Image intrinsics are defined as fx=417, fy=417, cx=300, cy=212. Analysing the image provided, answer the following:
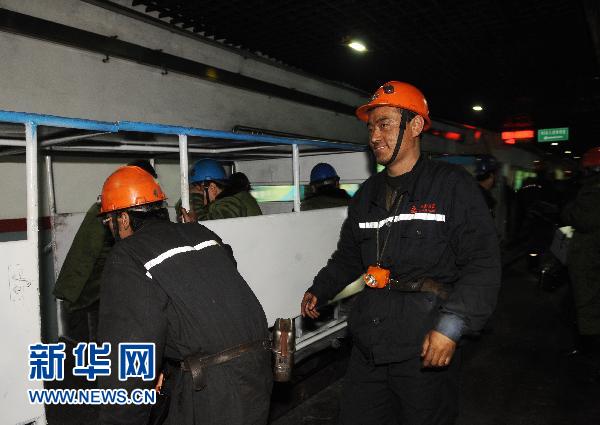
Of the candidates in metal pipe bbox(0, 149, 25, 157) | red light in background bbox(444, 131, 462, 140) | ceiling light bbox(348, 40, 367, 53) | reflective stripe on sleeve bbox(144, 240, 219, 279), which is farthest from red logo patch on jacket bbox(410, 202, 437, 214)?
red light in background bbox(444, 131, 462, 140)

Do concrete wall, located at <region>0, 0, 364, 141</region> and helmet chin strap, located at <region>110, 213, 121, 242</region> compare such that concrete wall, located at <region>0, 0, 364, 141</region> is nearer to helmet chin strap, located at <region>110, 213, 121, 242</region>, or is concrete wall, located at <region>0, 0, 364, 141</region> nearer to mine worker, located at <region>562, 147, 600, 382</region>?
helmet chin strap, located at <region>110, 213, 121, 242</region>

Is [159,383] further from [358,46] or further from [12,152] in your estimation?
[358,46]

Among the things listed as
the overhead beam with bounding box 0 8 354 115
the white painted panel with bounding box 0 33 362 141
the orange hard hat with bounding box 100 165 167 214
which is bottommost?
the orange hard hat with bounding box 100 165 167 214

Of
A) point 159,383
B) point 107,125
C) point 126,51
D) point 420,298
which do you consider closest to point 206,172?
point 107,125

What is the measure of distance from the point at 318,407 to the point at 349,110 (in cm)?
784

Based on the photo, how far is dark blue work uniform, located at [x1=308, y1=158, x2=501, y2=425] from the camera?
6.01 feet

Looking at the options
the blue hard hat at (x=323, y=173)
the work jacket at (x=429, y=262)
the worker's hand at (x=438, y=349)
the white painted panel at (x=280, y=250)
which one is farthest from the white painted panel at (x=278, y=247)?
the worker's hand at (x=438, y=349)

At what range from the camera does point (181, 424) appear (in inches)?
73.8

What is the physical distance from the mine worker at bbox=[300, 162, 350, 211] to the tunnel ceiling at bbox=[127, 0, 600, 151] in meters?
2.38

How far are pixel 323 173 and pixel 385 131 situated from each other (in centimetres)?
318

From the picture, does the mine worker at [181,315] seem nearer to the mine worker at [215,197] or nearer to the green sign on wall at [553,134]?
the mine worker at [215,197]

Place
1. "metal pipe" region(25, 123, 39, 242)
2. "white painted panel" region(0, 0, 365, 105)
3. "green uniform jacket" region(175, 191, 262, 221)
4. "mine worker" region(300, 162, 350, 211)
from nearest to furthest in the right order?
"metal pipe" region(25, 123, 39, 242) < "green uniform jacket" region(175, 191, 262, 221) < "white painted panel" region(0, 0, 365, 105) < "mine worker" region(300, 162, 350, 211)

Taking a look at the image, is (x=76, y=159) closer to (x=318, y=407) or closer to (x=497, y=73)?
(x=318, y=407)

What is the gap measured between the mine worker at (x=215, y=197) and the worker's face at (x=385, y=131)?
1564 millimetres
